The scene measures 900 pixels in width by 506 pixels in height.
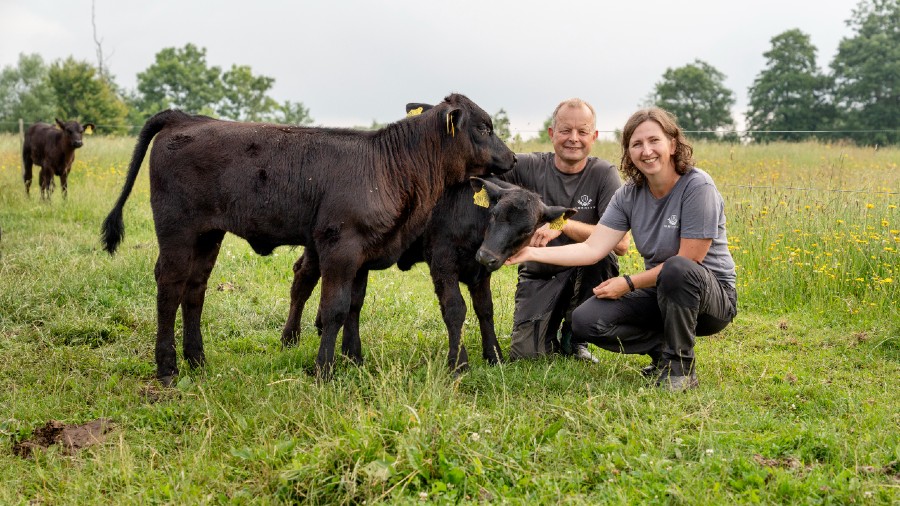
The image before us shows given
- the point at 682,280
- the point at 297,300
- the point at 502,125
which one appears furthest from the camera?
the point at 502,125

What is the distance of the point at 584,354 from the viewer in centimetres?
658

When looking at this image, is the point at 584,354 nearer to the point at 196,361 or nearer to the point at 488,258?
the point at 488,258

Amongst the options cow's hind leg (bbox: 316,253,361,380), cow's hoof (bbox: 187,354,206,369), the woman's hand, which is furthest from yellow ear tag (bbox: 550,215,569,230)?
cow's hoof (bbox: 187,354,206,369)

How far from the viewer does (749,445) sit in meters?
4.10

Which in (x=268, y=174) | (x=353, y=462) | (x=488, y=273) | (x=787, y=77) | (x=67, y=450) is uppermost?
(x=787, y=77)

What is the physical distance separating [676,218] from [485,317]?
1.73 meters

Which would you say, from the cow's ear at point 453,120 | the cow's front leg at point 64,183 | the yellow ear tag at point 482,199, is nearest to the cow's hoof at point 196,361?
the yellow ear tag at point 482,199

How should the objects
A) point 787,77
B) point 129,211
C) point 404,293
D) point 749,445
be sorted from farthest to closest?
point 787,77
point 129,211
point 404,293
point 749,445

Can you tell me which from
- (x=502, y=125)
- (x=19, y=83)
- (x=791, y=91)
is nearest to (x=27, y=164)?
(x=502, y=125)

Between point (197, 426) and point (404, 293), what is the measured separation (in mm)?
4021

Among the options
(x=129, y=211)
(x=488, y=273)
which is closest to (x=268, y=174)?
(x=488, y=273)

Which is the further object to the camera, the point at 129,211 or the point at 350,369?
the point at 129,211

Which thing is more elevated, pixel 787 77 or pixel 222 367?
pixel 787 77

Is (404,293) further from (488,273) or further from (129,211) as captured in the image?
(129,211)
